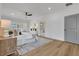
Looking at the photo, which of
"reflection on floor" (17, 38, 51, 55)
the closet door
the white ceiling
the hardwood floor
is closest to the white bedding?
"reflection on floor" (17, 38, 51, 55)

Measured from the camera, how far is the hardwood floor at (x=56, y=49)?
166 centimetres

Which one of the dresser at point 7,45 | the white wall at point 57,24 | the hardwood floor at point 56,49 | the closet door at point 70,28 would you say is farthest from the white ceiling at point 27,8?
the hardwood floor at point 56,49

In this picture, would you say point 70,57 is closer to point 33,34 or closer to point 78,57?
point 78,57

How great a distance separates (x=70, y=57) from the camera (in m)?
1.62

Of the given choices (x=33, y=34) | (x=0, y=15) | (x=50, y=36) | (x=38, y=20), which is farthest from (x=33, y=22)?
(x=0, y=15)

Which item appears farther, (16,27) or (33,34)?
(33,34)

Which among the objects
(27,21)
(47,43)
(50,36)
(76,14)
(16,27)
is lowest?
(47,43)

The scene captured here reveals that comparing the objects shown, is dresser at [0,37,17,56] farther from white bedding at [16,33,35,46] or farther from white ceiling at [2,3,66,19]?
white ceiling at [2,3,66,19]

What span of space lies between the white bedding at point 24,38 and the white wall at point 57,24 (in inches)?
12.5

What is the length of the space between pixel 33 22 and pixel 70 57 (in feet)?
2.94

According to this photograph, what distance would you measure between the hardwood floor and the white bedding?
230mm

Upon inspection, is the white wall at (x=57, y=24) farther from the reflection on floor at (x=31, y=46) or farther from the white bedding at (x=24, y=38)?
the white bedding at (x=24, y=38)

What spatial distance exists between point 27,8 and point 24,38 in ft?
1.86

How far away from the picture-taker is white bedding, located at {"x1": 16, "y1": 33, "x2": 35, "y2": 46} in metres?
1.77
